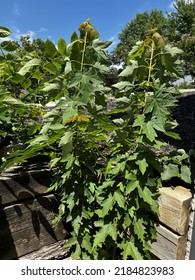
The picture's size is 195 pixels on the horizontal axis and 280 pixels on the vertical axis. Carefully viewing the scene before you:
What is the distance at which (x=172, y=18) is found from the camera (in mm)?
26828

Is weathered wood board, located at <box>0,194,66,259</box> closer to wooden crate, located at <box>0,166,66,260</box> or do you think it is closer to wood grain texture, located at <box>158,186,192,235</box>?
wooden crate, located at <box>0,166,66,260</box>

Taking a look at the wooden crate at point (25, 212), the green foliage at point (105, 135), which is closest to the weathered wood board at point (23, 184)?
the wooden crate at point (25, 212)

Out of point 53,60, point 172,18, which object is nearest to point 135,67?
point 53,60

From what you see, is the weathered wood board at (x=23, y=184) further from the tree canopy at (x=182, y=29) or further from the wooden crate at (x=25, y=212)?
the tree canopy at (x=182, y=29)

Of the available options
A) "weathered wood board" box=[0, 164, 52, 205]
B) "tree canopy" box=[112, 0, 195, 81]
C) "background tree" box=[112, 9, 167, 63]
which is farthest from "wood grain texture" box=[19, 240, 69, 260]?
"background tree" box=[112, 9, 167, 63]

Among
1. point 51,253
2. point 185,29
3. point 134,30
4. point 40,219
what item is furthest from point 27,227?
point 134,30

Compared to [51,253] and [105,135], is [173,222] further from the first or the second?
[51,253]

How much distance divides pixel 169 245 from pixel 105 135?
67 centimetres

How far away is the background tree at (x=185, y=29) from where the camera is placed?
78.7 ft

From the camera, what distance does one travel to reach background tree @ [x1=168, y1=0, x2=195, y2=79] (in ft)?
78.7

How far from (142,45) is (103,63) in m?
0.19
